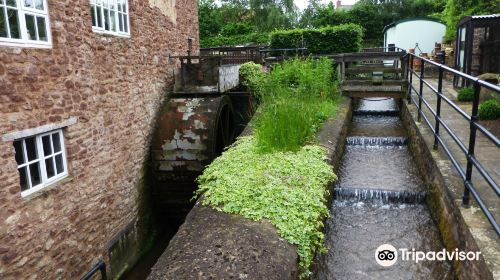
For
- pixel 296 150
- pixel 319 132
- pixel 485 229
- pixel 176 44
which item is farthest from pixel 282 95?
pixel 176 44

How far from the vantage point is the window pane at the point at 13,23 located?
15.7ft

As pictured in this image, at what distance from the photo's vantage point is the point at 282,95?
6621mm

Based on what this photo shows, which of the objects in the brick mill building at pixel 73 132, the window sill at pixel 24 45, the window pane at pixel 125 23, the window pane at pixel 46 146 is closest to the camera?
the window sill at pixel 24 45

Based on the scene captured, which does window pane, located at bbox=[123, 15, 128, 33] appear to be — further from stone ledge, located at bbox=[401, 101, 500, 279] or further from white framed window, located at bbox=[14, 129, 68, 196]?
stone ledge, located at bbox=[401, 101, 500, 279]

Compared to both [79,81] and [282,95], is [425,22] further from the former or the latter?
[79,81]

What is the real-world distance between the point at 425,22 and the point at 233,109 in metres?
16.7

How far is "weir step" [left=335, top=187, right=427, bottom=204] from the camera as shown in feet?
16.8

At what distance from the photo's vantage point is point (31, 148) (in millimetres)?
5234

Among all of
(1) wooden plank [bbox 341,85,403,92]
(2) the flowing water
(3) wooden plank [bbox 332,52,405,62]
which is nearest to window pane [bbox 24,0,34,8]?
(2) the flowing water

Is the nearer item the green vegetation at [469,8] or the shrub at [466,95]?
the shrub at [466,95]

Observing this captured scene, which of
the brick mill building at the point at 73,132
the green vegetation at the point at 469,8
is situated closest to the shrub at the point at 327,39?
the green vegetation at the point at 469,8

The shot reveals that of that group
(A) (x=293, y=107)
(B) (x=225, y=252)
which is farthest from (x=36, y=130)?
(A) (x=293, y=107)

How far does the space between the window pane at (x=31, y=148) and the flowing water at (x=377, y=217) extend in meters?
3.76

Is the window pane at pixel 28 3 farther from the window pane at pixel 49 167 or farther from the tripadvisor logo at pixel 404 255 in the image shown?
the tripadvisor logo at pixel 404 255
